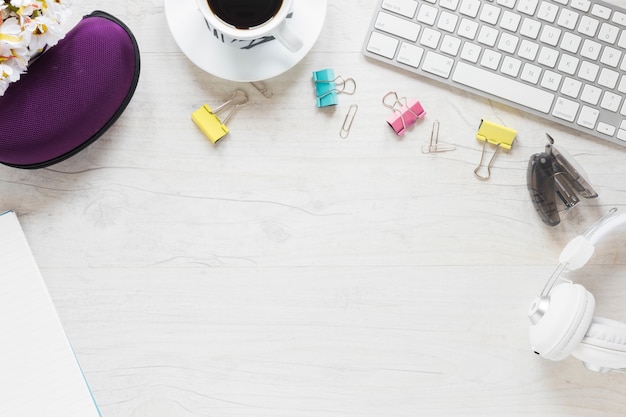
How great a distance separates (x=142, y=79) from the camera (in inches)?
31.5

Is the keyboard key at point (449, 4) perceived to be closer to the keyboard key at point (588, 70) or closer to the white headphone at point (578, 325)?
the keyboard key at point (588, 70)

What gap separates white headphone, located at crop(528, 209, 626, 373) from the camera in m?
0.75

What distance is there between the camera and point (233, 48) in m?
0.77

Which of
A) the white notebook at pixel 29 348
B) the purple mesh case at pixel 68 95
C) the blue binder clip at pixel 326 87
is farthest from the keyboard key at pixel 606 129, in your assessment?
the white notebook at pixel 29 348

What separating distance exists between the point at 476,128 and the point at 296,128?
0.81 feet

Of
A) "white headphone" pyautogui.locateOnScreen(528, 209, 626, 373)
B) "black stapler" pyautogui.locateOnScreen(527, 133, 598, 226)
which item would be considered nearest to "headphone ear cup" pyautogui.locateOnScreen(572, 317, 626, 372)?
"white headphone" pyautogui.locateOnScreen(528, 209, 626, 373)

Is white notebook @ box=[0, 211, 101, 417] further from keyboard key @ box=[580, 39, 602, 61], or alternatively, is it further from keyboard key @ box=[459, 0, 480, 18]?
keyboard key @ box=[580, 39, 602, 61]

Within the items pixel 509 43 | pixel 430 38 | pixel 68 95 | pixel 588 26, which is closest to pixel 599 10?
pixel 588 26

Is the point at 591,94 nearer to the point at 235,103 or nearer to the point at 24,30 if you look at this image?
the point at 235,103

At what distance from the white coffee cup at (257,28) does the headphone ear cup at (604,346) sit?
1.70 feet

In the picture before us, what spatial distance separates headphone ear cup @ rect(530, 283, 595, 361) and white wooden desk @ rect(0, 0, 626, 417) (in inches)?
2.8

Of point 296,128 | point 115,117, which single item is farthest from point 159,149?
point 296,128

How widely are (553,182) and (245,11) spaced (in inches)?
18.2

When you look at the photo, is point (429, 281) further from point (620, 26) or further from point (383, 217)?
point (620, 26)
